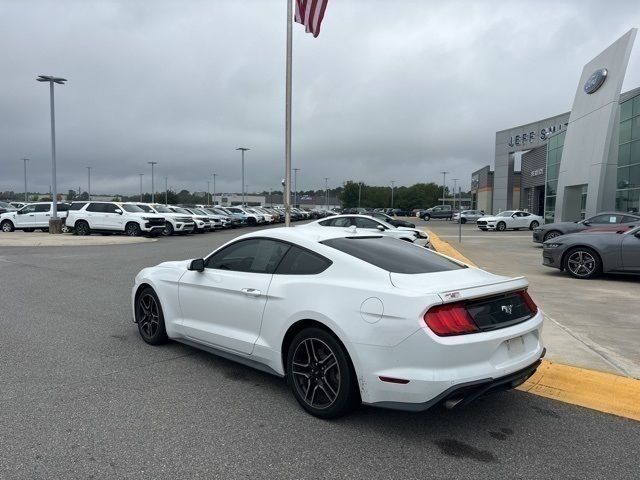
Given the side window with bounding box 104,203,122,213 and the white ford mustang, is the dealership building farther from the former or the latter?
the white ford mustang

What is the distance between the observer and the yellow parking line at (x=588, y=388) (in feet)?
13.6

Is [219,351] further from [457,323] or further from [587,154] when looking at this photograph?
[587,154]

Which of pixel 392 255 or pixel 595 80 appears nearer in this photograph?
pixel 392 255

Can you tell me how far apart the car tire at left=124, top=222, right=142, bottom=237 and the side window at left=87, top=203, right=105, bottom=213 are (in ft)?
5.61

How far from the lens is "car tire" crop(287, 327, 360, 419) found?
364 cm

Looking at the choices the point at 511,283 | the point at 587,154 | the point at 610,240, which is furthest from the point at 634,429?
the point at 587,154

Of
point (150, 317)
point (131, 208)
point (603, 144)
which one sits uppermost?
point (603, 144)

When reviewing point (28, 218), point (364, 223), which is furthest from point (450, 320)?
point (28, 218)

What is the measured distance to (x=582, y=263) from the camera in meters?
10.7

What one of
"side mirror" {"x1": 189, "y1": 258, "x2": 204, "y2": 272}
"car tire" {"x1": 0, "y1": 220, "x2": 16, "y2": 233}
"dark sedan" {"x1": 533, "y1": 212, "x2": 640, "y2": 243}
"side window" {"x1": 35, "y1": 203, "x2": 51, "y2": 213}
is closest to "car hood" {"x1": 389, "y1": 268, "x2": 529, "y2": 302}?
"side mirror" {"x1": 189, "y1": 258, "x2": 204, "y2": 272}

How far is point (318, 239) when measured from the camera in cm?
441

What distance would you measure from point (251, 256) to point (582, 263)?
8.67 m

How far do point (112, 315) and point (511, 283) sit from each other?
5.67 meters

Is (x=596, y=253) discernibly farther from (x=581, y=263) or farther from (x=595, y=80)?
(x=595, y=80)
